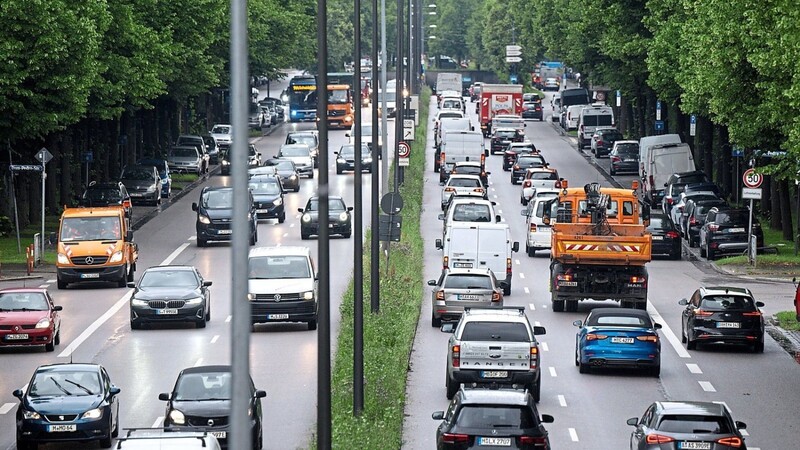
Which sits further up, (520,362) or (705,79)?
(705,79)

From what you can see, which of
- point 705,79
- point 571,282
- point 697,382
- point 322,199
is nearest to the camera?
point 322,199

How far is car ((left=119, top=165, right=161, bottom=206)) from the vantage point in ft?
220

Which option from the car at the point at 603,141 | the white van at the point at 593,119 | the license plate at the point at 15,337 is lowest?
the license plate at the point at 15,337

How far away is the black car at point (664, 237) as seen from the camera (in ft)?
176

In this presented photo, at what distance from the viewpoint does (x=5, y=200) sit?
60594 mm

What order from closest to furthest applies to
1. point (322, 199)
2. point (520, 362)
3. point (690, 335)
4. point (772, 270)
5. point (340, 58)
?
point (322, 199)
point (520, 362)
point (690, 335)
point (772, 270)
point (340, 58)

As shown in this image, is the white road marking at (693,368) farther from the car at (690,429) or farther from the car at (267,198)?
the car at (267,198)

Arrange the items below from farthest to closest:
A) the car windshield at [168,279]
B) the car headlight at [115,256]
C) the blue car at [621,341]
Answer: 1. the car headlight at [115,256]
2. the car windshield at [168,279]
3. the blue car at [621,341]

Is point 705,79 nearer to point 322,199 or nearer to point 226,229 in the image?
point 226,229

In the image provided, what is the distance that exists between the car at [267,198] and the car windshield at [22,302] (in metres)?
26.1

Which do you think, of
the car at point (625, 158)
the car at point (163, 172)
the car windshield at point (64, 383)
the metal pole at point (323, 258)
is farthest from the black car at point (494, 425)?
the car at point (625, 158)

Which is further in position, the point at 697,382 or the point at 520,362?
the point at 697,382

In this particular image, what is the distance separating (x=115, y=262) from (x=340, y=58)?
122 meters

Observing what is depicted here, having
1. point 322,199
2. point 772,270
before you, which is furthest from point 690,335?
point 322,199
